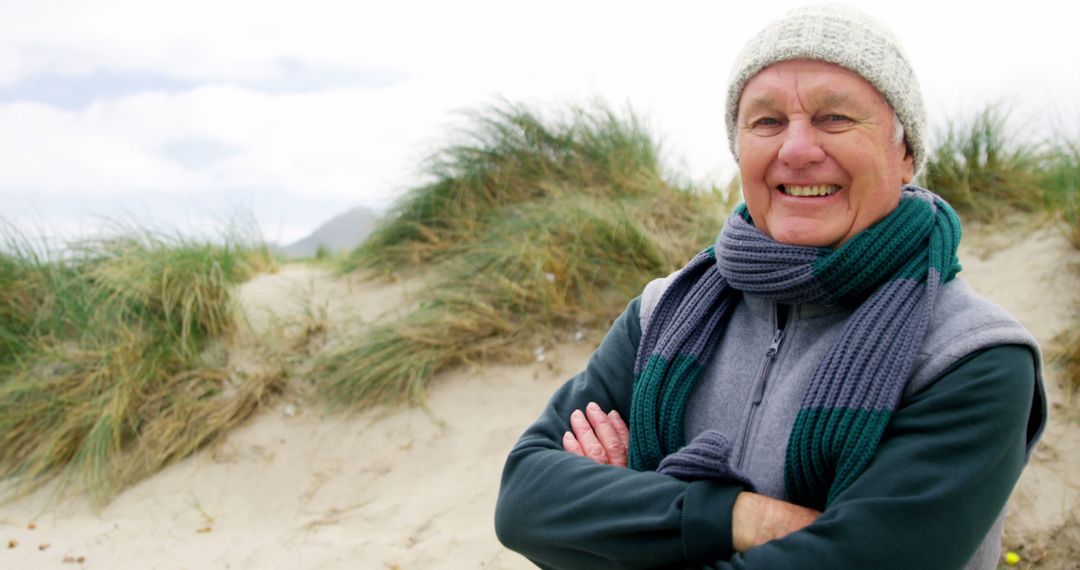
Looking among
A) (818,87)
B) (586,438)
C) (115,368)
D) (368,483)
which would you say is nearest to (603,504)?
(586,438)

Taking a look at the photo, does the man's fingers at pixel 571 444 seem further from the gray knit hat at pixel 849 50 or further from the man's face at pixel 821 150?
the gray knit hat at pixel 849 50

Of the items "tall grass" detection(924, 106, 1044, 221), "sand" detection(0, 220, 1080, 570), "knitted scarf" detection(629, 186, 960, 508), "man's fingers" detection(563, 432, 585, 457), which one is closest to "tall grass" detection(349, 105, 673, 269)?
"sand" detection(0, 220, 1080, 570)

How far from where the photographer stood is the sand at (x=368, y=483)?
4711 millimetres

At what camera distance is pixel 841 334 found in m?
2.05

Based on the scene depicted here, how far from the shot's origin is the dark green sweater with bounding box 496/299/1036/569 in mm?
1806

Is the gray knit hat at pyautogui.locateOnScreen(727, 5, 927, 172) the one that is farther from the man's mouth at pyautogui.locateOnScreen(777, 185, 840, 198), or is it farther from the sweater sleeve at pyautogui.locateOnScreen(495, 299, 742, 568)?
the sweater sleeve at pyautogui.locateOnScreen(495, 299, 742, 568)

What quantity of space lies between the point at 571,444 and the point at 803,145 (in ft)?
2.97

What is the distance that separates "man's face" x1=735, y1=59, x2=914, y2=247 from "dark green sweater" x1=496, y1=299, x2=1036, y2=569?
429 mm

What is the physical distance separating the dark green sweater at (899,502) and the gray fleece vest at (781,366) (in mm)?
40

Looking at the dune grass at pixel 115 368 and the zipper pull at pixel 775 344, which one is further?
the dune grass at pixel 115 368

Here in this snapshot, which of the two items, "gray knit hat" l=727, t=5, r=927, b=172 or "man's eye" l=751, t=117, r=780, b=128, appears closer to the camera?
"gray knit hat" l=727, t=5, r=927, b=172

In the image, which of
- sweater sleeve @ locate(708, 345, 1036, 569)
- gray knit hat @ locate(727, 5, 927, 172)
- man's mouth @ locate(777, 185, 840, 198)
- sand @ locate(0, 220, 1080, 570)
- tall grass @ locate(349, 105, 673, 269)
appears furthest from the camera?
tall grass @ locate(349, 105, 673, 269)

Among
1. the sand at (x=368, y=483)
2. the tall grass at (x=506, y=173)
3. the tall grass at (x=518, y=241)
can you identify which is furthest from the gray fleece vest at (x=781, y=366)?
the tall grass at (x=506, y=173)

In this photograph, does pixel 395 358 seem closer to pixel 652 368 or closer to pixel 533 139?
pixel 533 139
